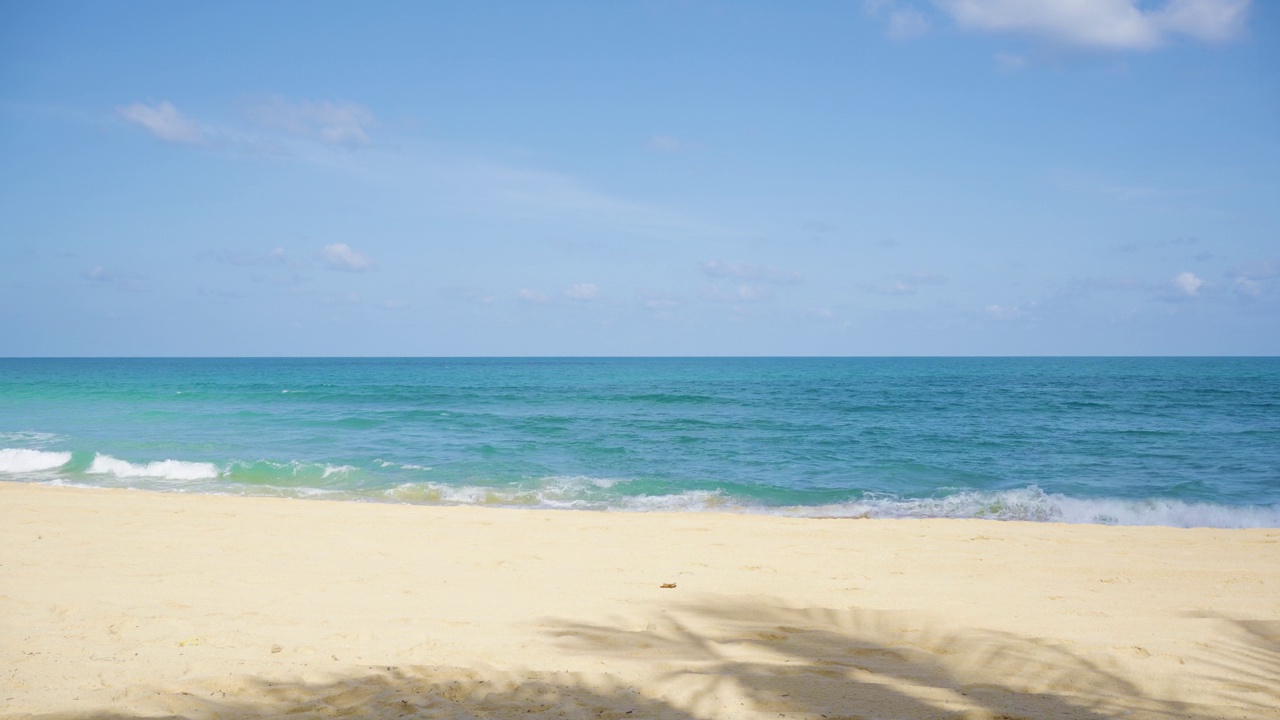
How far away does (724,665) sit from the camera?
4.89 m

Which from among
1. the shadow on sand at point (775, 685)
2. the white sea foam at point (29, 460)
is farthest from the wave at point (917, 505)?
the white sea foam at point (29, 460)

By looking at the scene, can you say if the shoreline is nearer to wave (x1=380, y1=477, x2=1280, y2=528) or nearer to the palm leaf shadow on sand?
wave (x1=380, y1=477, x2=1280, y2=528)

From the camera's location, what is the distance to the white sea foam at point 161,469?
16.8 meters

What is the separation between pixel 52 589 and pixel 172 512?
4.42m

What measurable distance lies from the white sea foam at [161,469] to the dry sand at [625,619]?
691 centimetres

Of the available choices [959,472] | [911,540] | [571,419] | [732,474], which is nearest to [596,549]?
[911,540]

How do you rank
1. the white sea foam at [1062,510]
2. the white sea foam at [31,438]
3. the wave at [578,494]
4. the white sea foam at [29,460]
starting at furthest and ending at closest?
1. the white sea foam at [31,438]
2. the white sea foam at [29,460]
3. the wave at [578,494]
4. the white sea foam at [1062,510]

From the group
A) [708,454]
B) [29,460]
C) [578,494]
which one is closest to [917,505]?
[578,494]

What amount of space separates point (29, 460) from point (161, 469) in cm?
367

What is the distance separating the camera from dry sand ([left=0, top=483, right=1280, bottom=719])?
4.34m

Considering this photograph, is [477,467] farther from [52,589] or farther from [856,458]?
[52,589]

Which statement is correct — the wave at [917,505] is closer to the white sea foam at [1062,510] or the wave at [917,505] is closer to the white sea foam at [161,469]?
the white sea foam at [1062,510]

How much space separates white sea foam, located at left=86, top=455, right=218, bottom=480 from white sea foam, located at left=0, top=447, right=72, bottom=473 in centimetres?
107

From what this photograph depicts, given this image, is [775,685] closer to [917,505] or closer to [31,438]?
[917,505]
